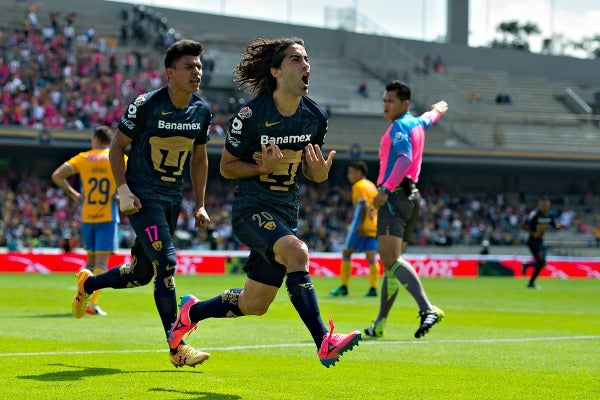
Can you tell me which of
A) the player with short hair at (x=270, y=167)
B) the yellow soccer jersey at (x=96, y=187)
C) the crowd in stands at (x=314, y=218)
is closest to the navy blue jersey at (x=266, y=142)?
the player with short hair at (x=270, y=167)

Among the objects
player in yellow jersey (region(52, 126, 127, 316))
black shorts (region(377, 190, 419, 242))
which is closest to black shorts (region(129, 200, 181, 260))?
black shorts (region(377, 190, 419, 242))

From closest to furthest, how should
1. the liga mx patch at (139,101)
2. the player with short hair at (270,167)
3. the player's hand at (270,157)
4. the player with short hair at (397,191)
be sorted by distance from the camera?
1. the player's hand at (270,157)
2. the player with short hair at (270,167)
3. the liga mx patch at (139,101)
4. the player with short hair at (397,191)

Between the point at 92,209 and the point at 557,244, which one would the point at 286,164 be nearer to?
the point at 92,209

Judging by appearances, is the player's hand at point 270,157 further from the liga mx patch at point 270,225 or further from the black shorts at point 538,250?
the black shorts at point 538,250

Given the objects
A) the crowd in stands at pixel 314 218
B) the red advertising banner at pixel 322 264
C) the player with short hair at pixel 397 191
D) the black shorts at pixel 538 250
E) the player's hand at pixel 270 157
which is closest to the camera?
the player's hand at pixel 270 157

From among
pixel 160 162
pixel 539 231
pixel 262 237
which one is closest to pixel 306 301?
pixel 262 237

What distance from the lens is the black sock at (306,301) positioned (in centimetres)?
754

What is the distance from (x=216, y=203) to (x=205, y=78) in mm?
5764

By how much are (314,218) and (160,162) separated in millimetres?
36393

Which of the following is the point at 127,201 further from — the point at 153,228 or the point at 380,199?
the point at 380,199

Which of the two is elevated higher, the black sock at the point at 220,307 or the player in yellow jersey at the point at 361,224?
the black sock at the point at 220,307

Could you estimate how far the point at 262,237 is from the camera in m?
7.81

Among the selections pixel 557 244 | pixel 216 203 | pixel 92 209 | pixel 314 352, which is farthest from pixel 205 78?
pixel 314 352

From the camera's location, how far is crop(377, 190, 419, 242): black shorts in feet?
38.5
